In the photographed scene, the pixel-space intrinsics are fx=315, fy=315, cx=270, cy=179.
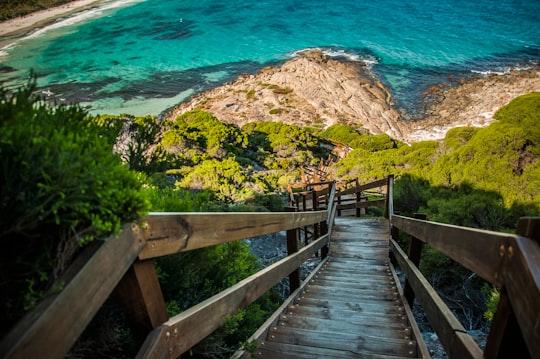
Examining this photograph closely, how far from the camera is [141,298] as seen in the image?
1.08 meters

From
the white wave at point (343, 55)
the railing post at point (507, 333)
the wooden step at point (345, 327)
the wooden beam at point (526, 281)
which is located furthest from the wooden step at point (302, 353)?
the white wave at point (343, 55)

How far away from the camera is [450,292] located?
498cm

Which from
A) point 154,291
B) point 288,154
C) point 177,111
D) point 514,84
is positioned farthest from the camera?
point 177,111

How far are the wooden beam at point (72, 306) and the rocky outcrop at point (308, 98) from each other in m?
25.8

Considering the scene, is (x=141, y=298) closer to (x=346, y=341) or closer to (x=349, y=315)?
(x=346, y=341)

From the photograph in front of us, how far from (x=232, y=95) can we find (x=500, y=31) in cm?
3358

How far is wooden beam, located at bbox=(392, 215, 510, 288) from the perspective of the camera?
3.35 ft

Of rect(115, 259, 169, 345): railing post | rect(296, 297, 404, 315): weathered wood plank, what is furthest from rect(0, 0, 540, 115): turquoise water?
rect(115, 259, 169, 345): railing post

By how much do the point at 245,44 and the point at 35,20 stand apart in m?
31.9

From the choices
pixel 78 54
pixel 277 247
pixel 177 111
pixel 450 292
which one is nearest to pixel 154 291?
pixel 450 292

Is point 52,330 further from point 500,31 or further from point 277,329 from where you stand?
point 500,31

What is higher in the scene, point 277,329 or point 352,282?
point 277,329

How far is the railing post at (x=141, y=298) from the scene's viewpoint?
1059mm

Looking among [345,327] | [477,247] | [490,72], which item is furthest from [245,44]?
[477,247]
